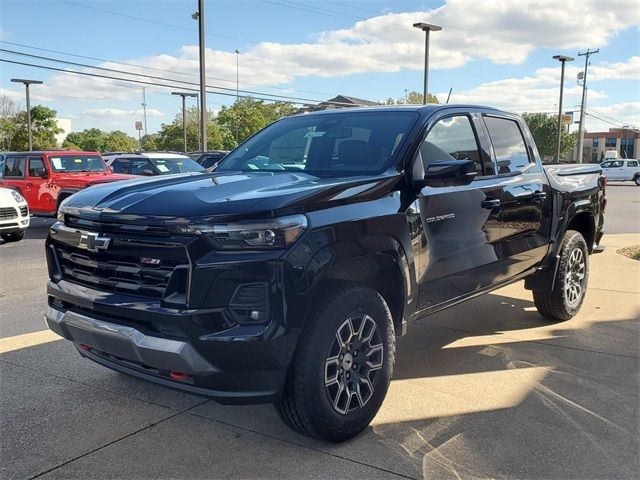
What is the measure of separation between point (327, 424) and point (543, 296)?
129 inches

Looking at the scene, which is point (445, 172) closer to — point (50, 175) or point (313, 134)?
point (313, 134)

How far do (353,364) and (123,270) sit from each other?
4.32 ft

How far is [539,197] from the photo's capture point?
199 inches

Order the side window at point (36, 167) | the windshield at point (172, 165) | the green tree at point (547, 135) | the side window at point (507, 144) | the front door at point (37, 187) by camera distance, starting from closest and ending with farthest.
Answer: the side window at point (507, 144)
the front door at point (37, 187)
the side window at point (36, 167)
the windshield at point (172, 165)
the green tree at point (547, 135)

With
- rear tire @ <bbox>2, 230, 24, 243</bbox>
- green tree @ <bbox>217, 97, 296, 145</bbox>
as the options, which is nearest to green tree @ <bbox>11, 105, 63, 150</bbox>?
green tree @ <bbox>217, 97, 296, 145</bbox>

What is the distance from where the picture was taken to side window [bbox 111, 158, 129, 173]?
15984 mm

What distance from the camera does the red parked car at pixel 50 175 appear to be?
13.2m

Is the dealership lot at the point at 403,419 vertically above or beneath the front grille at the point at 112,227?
beneath

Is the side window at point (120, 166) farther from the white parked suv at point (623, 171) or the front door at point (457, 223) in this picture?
the white parked suv at point (623, 171)

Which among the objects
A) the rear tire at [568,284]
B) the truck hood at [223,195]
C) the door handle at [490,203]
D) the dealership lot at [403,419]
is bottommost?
the dealership lot at [403,419]

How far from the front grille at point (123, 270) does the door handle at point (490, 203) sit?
239 centimetres

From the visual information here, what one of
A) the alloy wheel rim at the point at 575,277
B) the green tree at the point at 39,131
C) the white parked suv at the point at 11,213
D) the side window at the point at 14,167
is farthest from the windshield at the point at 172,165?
the green tree at the point at 39,131

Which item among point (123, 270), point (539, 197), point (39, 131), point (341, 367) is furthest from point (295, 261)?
point (39, 131)

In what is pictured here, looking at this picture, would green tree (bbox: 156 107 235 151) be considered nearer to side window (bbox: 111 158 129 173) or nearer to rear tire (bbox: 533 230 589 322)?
side window (bbox: 111 158 129 173)
